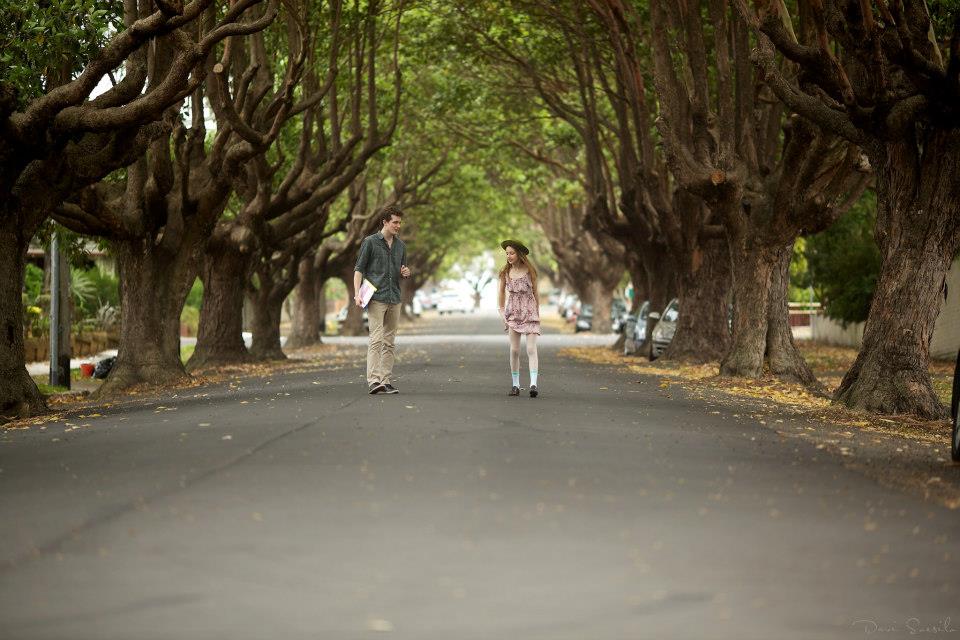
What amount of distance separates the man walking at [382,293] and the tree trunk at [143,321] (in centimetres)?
638

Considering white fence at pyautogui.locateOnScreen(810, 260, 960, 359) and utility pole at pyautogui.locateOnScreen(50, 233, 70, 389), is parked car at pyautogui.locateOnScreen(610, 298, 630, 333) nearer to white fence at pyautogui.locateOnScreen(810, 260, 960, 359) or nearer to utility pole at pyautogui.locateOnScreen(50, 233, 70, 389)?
white fence at pyautogui.locateOnScreen(810, 260, 960, 359)

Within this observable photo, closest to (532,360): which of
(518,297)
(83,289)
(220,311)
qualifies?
(518,297)

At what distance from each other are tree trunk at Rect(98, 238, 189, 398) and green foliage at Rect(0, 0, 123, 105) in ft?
17.9

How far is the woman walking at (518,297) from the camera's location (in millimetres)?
17344

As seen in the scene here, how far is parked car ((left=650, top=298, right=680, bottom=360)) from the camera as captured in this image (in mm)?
32166

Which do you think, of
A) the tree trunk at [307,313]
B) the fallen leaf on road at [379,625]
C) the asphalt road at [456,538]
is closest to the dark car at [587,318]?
the tree trunk at [307,313]

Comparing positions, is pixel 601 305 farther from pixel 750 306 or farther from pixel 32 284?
pixel 750 306

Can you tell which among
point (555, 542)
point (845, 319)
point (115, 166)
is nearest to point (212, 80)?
point (115, 166)

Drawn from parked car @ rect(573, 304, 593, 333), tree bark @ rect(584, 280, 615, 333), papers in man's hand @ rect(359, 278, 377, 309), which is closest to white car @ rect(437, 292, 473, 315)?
parked car @ rect(573, 304, 593, 333)

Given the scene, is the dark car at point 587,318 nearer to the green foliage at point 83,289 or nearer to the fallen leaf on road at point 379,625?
the green foliage at point 83,289

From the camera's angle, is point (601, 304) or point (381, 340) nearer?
point (381, 340)

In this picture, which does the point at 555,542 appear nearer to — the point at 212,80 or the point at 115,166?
the point at 115,166

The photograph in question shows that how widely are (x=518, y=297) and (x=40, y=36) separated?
6.28 metres

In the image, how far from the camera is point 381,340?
17.0 meters
